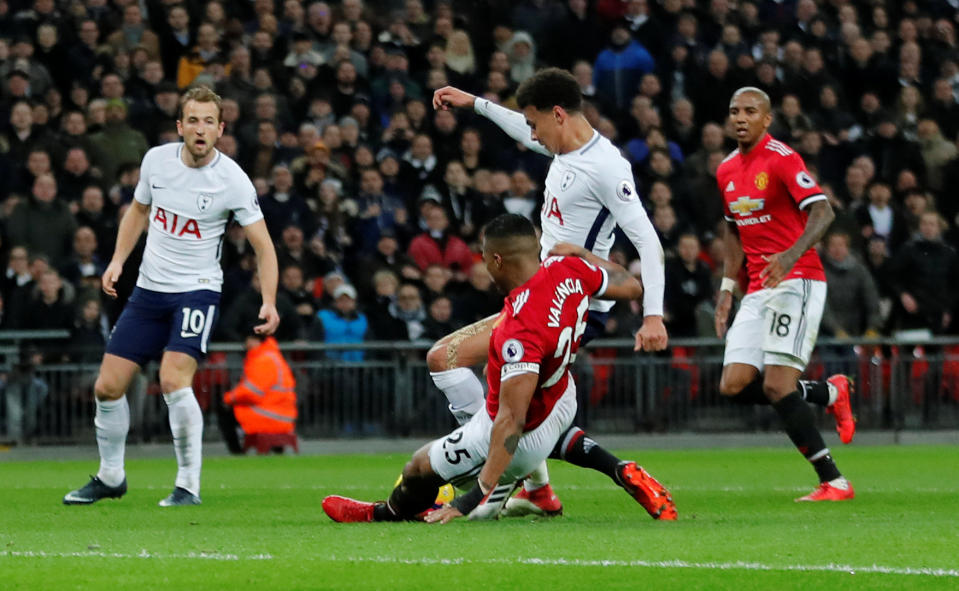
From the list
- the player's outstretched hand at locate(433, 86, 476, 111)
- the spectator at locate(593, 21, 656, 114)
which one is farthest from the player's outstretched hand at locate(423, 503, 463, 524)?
the spectator at locate(593, 21, 656, 114)

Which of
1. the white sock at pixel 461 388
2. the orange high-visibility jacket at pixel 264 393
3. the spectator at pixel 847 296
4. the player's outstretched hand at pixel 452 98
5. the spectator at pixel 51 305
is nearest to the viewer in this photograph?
the white sock at pixel 461 388

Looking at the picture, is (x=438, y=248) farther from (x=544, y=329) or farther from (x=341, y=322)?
(x=544, y=329)

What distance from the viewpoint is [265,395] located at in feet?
58.0

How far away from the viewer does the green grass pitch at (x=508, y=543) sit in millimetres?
6270

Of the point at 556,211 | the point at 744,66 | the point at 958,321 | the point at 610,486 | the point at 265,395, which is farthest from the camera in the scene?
the point at 744,66

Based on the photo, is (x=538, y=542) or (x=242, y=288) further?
(x=242, y=288)

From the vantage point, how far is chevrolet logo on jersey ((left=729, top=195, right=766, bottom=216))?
10844 millimetres

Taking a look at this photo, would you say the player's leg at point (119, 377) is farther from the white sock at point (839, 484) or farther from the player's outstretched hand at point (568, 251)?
the white sock at point (839, 484)

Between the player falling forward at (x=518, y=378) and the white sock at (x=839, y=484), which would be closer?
the player falling forward at (x=518, y=378)

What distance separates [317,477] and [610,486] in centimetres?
281

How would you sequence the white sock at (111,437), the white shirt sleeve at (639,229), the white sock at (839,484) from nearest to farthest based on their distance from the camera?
1. the white shirt sleeve at (639,229)
2. the white sock at (839,484)
3. the white sock at (111,437)

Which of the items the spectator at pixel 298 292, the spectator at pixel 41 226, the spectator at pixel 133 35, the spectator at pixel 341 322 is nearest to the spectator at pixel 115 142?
the spectator at pixel 41 226

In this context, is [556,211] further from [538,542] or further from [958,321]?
[958,321]

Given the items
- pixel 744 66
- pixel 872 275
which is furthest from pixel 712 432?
pixel 744 66
